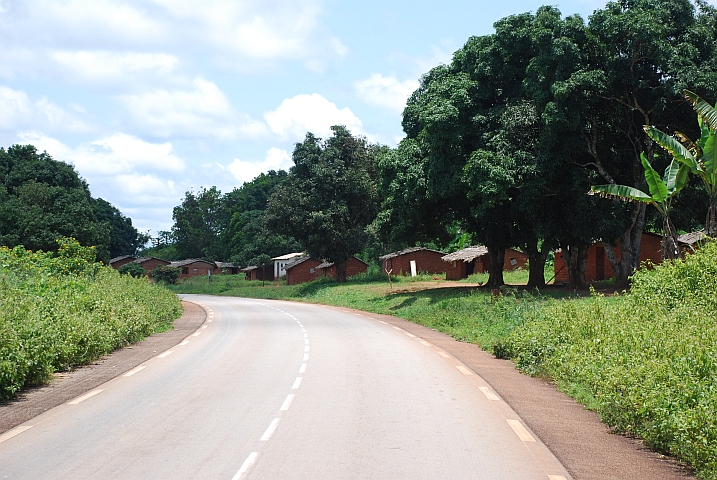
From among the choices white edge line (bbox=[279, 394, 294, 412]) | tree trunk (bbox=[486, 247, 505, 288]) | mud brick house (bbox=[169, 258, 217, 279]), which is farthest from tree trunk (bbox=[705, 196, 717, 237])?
mud brick house (bbox=[169, 258, 217, 279])

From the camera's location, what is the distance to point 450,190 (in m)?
32.2

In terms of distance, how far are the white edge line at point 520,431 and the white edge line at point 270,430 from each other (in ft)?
10.4

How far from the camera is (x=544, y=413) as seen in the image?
10.6 m

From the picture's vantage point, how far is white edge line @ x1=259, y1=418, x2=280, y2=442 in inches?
344

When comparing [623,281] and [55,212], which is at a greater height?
[55,212]

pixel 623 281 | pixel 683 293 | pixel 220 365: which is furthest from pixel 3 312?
pixel 623 281

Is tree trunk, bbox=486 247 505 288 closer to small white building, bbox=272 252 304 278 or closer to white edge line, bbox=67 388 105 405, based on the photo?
white edge line, bbox=67 388 105 405

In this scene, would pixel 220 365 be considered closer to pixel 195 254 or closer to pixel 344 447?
pixel 344 447

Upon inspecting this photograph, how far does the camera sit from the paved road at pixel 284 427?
24.5ft

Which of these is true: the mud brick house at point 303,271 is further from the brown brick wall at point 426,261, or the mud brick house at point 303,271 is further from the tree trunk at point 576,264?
the tree trunk at point 576,264

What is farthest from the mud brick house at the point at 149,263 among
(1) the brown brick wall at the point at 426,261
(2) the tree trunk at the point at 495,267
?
(2) the tree trunk at the point at 495,267

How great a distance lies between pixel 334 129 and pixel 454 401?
49.9m

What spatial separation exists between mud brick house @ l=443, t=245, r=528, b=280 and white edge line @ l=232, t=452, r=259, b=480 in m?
49.6

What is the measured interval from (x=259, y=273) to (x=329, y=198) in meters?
39.6
